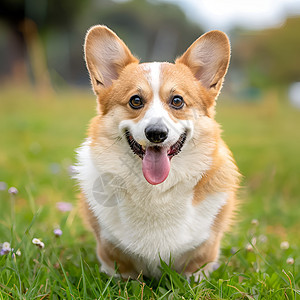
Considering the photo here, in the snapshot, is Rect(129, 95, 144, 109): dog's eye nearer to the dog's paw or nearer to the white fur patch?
the white fur patch

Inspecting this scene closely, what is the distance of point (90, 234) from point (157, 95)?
1565mm

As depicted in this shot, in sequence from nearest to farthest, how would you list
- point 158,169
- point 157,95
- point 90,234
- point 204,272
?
point 158,169
point 157,95
point 204,272
point 90,234

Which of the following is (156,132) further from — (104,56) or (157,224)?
(104,56)

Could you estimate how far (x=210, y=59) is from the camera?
7.97ft

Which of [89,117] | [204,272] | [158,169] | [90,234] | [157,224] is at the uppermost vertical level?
[158,169]

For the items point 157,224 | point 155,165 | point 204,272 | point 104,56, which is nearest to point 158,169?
point 155,165

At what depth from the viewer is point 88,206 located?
244 cm

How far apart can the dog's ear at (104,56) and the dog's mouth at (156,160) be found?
54 cm

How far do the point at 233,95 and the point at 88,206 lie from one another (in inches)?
426

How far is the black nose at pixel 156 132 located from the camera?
202cm

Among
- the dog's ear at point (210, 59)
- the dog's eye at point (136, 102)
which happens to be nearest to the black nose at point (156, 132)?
the dog's eye at point (136, 102)

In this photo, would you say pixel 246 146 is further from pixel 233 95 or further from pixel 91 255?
pixel 233 95

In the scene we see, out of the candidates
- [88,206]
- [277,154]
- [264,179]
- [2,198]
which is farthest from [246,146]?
[88,206]

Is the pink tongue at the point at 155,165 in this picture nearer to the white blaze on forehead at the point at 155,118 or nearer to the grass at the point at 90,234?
the white blaze on forehead at the point at 155,118
